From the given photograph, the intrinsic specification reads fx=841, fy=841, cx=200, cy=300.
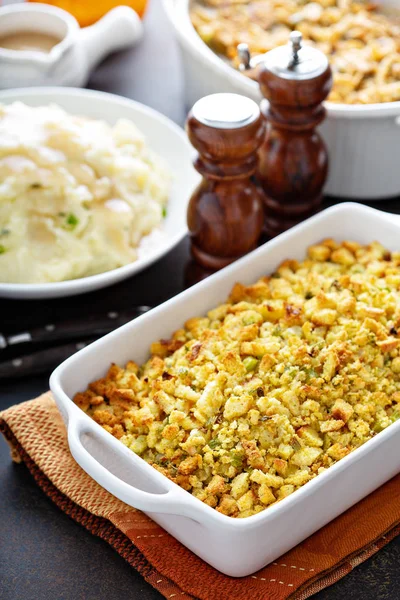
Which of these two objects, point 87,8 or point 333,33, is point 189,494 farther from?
point 87,8

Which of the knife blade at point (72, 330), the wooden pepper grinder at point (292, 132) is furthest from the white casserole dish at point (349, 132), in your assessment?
the knife blade at point (72, 330)

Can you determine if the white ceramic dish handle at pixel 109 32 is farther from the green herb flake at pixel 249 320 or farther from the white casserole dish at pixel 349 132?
Answer: the green herb flake at pixel 249 320

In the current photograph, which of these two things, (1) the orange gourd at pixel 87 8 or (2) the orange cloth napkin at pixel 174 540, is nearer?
(2) the orange cloth napkin at pixel 174 540

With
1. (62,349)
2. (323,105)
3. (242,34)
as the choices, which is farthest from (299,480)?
(242,34)

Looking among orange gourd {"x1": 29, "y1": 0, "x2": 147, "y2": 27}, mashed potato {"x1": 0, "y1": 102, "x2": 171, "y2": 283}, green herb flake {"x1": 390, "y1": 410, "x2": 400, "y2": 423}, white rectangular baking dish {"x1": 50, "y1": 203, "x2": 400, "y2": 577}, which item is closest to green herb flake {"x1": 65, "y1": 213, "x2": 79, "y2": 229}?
mashed potato {"x1": 0, "y1": 102, "x2": 171, "y2": 283}

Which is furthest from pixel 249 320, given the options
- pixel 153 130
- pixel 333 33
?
pixel 333 33

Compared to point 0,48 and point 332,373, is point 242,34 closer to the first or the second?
point 0,48
